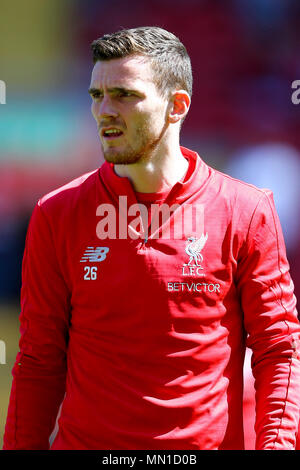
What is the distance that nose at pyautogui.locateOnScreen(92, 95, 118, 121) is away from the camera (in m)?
1.71

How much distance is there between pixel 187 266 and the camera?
173cm

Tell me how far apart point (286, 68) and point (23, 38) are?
187cm

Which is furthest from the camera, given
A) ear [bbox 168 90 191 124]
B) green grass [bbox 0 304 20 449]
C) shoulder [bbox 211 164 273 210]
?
green grass [bbox 0 304 20 449]

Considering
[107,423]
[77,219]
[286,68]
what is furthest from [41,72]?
[107,423]

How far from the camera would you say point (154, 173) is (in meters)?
1.83

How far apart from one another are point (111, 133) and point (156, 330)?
20.4 inches

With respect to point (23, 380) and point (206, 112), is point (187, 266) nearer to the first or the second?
point (23, 380)

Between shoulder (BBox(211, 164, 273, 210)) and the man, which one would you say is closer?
the man

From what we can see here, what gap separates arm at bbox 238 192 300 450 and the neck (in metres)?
0.26

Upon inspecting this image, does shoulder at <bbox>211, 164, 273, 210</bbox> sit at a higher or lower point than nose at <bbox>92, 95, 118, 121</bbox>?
lower

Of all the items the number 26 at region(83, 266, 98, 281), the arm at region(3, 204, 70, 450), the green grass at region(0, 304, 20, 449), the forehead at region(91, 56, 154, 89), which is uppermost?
the forehead at region(91, 56, 154, 89)

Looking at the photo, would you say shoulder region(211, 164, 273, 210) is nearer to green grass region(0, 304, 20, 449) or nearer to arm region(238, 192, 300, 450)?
arm region(238, 192, 300, 450)

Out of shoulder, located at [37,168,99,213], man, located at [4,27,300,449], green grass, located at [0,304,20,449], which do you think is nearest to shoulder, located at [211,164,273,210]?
man, located at [4,27,300,449]

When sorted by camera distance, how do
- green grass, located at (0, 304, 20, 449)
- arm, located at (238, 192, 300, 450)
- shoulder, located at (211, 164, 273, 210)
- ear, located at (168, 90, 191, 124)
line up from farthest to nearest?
green grass, located at (0, 304, 20, 449) < ear, located at (168, 90, 191, 124) < shoulder, located at (211, 164, 273, 210) < arm, located at (238, 192, 300, 450)
